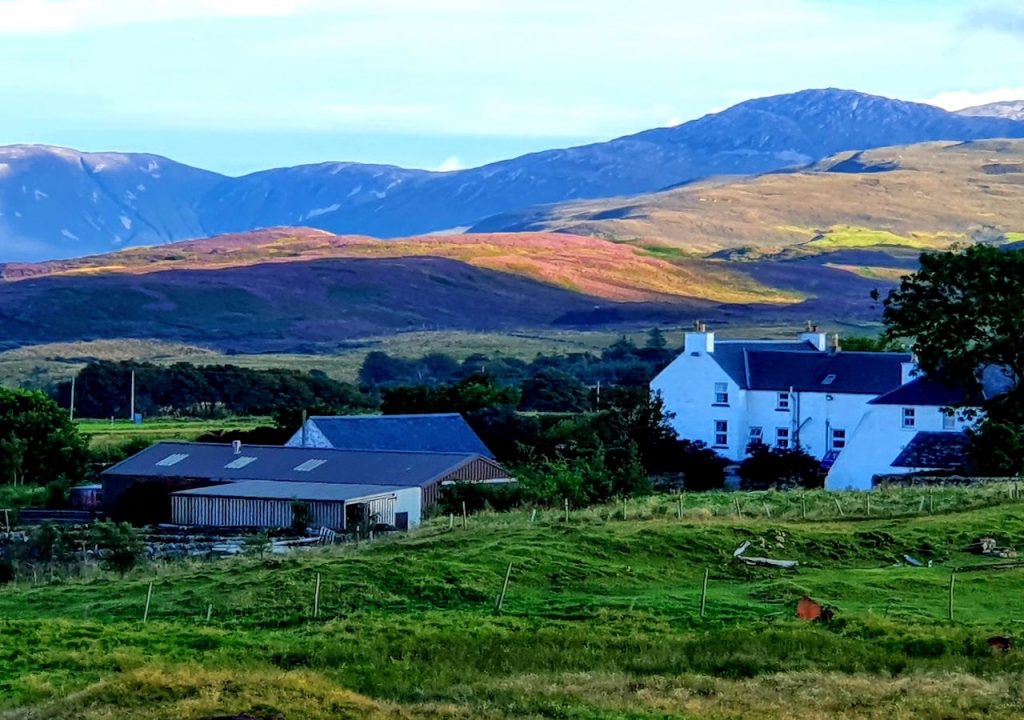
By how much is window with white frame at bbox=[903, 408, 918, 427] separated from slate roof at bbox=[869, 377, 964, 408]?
0.31 metres

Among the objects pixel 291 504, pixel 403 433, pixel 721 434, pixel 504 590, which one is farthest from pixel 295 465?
pixel 504 590

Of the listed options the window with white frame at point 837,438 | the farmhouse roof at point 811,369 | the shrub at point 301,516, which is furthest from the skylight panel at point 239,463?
the window with white frame at point 837,438

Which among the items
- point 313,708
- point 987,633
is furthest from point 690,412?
point 313,708

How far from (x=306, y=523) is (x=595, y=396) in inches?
1738

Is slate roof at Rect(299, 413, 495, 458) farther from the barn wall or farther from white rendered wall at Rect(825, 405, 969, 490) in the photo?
white rendered wall at Rect(825, 405, 969, 490)

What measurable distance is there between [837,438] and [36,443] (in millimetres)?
31833

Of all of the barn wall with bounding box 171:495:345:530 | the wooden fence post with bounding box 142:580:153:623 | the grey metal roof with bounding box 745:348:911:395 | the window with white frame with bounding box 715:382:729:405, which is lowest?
the barn wall with bounding box 171:495:345:530

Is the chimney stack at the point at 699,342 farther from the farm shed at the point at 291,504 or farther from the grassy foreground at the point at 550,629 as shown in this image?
the grassy foreground at the point at 550,629

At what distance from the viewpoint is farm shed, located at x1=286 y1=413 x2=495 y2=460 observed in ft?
195

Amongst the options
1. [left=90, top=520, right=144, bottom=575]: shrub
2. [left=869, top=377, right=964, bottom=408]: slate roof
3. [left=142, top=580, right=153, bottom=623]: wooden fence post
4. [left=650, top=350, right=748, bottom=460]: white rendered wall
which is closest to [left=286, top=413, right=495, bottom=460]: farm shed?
[left=650, top=350, right=748, bottom=460]: white rendered wall

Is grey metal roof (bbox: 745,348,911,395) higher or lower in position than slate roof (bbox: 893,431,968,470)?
higher

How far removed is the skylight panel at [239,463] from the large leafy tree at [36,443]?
32.5ft

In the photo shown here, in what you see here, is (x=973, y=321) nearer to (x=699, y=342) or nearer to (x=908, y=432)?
(x=908, y=432)

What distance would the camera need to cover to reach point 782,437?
67.0 meters
